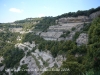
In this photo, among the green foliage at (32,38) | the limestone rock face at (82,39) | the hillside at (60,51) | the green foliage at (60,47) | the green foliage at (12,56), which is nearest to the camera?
the hillside at (60,51)

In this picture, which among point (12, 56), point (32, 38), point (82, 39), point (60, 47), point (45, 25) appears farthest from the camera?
point (45, 25)

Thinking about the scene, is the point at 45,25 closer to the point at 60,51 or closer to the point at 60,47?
the point at 60,47

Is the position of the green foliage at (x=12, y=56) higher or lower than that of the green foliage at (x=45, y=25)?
lower

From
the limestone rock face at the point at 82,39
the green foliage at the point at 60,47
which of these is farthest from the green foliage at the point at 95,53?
the green foliage at the point at 60,47

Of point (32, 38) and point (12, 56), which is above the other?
point (32, 38)

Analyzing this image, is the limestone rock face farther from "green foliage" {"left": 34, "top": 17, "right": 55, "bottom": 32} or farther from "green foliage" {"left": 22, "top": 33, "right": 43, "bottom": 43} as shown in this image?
"green foliage" {"left": 34, "top": 17, "right": 55, "bottom": 32}

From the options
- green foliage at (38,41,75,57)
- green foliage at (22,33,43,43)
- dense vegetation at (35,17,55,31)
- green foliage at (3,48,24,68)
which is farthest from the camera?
dense vegetation at (35,17,55,31)

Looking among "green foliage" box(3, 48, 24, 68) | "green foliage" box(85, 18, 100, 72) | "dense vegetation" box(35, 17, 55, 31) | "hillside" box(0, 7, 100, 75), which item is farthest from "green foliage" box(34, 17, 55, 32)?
"green foliage" box(85, 18, 100, 72)

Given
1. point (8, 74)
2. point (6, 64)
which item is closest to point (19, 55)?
point (6, 64)

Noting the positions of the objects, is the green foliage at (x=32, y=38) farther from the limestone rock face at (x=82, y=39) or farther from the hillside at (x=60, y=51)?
the limestone rock face at (x=82, y=39)

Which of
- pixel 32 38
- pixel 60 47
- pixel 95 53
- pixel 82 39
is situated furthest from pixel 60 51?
pixel 32 38
